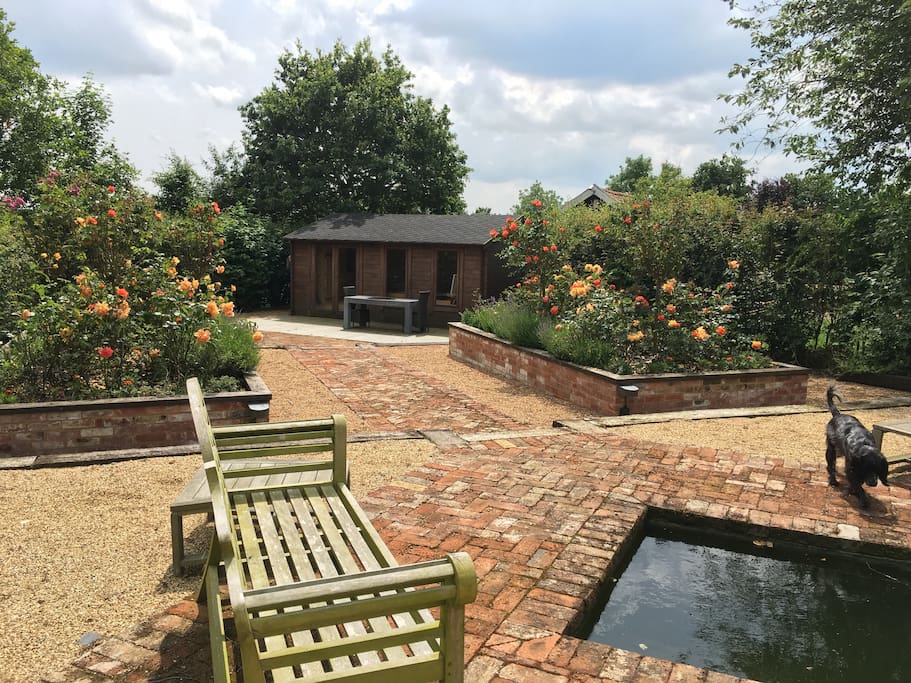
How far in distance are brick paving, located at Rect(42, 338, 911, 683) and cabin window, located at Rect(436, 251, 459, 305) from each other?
11467 mm

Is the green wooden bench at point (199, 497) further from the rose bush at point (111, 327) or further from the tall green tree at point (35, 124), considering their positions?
the tall green tree at point (35, 124)

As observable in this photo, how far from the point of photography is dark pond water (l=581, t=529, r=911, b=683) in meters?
3.18

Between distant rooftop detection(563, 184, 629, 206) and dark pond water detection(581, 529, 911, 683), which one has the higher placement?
distant rooftop detection(563, 184, 629, 206)

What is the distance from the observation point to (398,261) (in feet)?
64.0

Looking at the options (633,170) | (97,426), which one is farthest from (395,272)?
(633,170)

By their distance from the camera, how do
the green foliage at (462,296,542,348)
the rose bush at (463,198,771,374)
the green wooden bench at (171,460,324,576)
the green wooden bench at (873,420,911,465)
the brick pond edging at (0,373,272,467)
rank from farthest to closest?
the green foliage at (462,296,542,348) < the rose bush at (463,198,771,374) < the brick pond edging at (0,373,272,467) < the green wooden bench at (873,420,911,465) < the green wooden bench at (171,460,324,576)

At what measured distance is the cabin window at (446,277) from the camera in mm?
18594

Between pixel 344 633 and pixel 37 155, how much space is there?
29972 millimetres

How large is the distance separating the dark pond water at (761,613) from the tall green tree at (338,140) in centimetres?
2294

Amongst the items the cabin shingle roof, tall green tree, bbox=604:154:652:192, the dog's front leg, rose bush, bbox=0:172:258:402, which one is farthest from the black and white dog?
tall green tree, bbox=604:154:652:192

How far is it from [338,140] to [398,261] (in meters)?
8.51

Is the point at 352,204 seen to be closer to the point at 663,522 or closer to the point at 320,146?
the point at 320,146

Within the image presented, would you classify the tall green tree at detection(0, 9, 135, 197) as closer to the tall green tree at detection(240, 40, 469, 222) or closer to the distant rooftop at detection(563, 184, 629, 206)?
the tall green tree at detection(240, 40, 469, 222)

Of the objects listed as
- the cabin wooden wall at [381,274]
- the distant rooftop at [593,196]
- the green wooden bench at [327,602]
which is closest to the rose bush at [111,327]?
the green wooden bench at [327,602]
